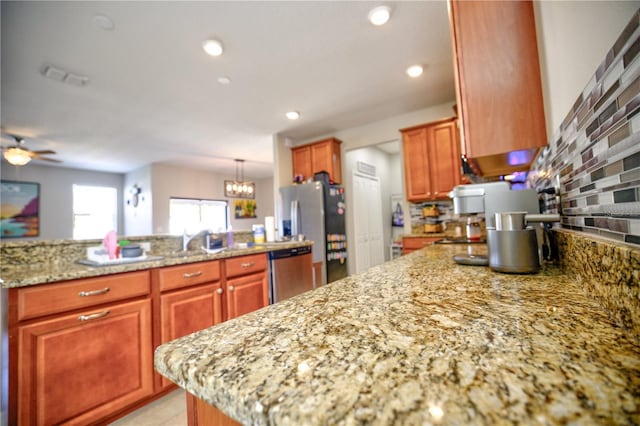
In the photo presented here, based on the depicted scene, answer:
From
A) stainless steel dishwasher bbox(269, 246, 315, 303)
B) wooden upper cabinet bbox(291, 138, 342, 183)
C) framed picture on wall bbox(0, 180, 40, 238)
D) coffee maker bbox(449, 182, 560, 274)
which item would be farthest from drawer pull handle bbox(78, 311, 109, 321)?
framed picture on wall bbox(0, 180, 40, 238)

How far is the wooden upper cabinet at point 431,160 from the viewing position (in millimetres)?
3000

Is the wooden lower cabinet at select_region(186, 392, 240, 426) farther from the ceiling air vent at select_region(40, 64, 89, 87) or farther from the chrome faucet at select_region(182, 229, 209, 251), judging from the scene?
the ceiling air vent at select_region(40, 64, 89, 87)

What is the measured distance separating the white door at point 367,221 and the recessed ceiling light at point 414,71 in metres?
1.82

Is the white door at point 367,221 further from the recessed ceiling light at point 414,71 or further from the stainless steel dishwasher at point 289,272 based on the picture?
the recessed ceiling light at point 414,71

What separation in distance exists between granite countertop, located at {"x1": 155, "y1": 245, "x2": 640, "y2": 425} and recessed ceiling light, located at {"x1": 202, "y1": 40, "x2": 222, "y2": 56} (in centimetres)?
222

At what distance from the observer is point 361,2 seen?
1.67 meters

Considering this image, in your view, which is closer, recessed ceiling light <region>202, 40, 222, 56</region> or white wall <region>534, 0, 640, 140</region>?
white wall <region>534, 0, 640, 140</region>

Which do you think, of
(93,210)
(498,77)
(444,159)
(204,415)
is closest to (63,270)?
(204,415)

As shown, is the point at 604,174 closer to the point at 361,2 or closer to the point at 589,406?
the point at 589,406

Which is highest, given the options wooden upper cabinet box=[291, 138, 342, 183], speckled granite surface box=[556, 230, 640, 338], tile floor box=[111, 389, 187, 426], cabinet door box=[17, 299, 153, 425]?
wooden upper cabinet box=[291, 138, 342, 183]

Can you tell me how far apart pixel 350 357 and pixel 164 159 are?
6109 millimetres

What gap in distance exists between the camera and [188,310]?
1670 millimetres

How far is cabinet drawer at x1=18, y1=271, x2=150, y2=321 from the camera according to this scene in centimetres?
113

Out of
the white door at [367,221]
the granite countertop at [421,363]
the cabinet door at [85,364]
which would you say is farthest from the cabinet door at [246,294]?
the white door at [367,221]
